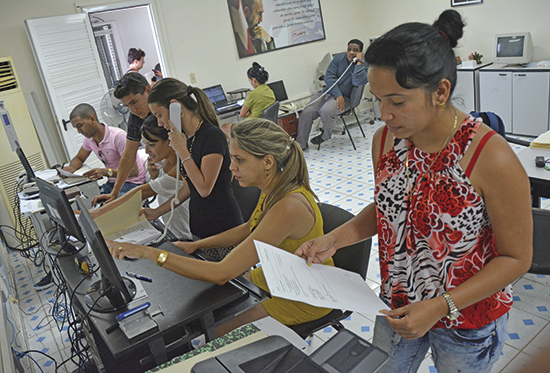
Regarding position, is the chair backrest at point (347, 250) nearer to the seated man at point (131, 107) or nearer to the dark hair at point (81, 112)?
the seated man at point (131, 107)

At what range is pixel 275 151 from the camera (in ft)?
5.69

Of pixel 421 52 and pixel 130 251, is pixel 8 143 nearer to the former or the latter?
pixel 130 251

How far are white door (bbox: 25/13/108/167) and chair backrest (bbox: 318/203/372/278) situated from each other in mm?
3913

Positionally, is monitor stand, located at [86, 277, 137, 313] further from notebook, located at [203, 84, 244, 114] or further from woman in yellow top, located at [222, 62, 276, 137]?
notebook, located at [203, 84, 244, 114]

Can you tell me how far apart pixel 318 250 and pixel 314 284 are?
0.16 m

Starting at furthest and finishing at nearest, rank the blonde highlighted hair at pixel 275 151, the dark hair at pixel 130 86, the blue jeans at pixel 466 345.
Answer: the dark hair at pixel 130 86 → the blonde highlighted hair at pixel 275 151 → the blue jeans at pixel 466 345

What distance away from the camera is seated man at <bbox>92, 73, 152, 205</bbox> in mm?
2809

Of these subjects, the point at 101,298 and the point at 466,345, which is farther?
the point at 101,298

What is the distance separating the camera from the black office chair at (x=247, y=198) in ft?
8.36

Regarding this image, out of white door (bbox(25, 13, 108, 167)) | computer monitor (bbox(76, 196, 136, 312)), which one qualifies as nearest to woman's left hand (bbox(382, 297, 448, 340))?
computer monitor (bbox(76, 196, 136, 312))

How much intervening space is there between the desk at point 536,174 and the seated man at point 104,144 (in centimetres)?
281

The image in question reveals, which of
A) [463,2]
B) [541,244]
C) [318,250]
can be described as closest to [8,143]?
[318,250]

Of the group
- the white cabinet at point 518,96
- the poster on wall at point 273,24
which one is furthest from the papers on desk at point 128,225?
the white cabinet at point 518,96

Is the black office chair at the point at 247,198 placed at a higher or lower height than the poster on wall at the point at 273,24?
lower
